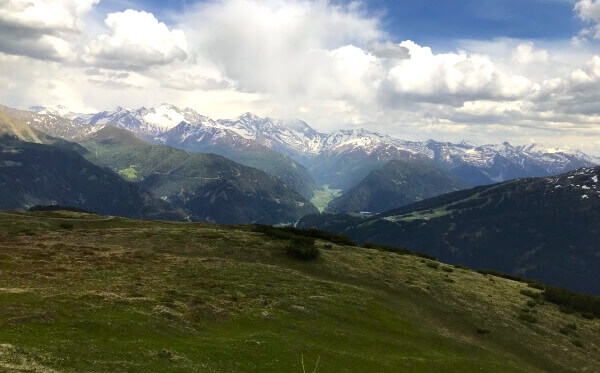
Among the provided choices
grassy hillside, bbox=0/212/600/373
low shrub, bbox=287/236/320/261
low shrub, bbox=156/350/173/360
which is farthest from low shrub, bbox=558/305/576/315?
low shrub, bbox=156/350/173/360

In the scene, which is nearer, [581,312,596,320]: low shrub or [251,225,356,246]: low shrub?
[581,312,596,320]: low shrub

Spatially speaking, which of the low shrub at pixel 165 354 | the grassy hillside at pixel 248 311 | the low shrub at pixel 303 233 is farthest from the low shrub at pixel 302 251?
the low shrub at pixel 165 354

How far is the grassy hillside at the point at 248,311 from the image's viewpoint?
31.4 metres

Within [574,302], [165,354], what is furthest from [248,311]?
[574,302]

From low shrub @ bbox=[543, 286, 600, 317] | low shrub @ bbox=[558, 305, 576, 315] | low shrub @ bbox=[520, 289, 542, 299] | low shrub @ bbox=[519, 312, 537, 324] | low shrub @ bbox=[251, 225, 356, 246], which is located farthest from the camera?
low shrub @ bbox=[251, 225, 356, 246]

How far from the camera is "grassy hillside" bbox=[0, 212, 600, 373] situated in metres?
31.4

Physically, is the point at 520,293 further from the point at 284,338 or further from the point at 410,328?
the point at 284,338

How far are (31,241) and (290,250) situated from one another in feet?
127

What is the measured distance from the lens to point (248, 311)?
44.2 meters

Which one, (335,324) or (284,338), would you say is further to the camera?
(335,324)

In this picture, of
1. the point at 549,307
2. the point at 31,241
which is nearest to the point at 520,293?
the point at 549,307

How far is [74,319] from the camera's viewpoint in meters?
33.9

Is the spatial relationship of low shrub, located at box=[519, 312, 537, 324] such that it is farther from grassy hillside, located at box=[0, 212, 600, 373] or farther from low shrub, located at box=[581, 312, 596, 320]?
low shrub, located at box=[581, 312, 596, 320]

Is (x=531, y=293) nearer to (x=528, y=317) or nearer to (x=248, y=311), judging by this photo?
(x=528, y=317)
